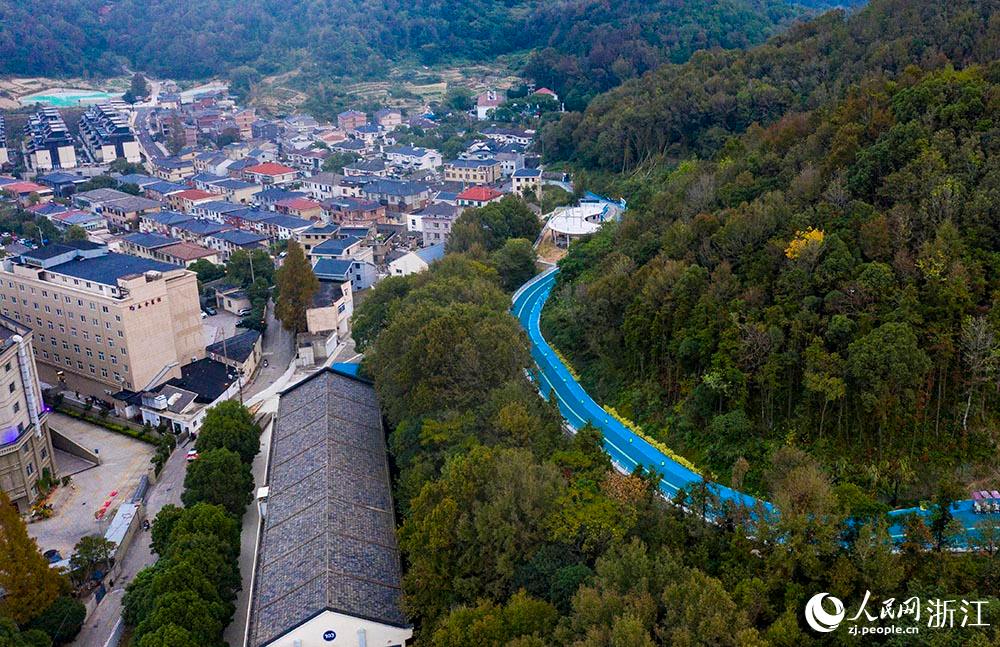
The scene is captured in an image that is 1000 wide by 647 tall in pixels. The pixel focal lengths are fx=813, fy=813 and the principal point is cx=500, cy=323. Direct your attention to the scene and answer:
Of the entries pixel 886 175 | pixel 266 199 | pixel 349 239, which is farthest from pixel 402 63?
pixel 886 175

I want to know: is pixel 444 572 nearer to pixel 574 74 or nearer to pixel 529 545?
pixel 529 545

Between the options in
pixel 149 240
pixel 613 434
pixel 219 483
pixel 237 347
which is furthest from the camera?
pixel 149 240

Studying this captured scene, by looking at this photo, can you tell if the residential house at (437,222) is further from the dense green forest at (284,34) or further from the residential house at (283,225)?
the dense green forest at (284,34)

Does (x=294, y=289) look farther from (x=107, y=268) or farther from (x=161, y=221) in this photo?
(x=161, y=221)

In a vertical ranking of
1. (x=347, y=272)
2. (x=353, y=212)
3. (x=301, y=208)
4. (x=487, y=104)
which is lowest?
(x=347, y=272)

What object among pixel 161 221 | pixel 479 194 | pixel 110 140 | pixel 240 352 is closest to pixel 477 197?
pixel 479 194
